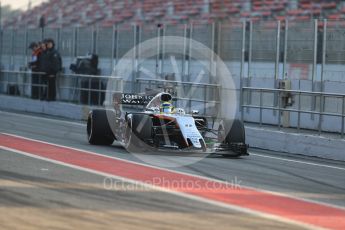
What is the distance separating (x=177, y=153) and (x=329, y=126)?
488 cm

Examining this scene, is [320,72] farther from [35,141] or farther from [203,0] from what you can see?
[203,0]

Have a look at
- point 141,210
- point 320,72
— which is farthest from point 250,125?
point 141,210

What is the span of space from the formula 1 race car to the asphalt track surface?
0.24 meters

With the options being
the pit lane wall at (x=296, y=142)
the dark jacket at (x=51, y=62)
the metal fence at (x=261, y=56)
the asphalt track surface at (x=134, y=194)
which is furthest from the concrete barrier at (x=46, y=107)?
the asphalt track surface at (x=134, y=194)

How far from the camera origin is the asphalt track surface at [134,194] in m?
7.93

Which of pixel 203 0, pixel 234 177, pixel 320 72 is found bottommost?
pixel 234 177

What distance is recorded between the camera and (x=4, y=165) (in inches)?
470

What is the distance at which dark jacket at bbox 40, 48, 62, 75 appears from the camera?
90.7ft

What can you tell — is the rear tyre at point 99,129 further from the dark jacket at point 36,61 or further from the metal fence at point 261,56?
the dark jacket at point 36,61

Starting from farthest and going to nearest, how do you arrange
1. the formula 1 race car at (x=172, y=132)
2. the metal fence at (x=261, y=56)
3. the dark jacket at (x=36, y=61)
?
1. the dark jacket at (x=36, y=61)
2. the metal fence at (x=261, y=56)
3. the formula 1 race car at (x=172, y=132)

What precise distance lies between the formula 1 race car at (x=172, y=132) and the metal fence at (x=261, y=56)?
8.59 ft

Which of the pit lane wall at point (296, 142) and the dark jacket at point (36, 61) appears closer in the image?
the pit lane wall at point (296, 142)

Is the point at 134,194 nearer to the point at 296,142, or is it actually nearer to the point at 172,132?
the point at 172,132

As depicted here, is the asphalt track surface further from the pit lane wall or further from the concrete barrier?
the concrete barrier
